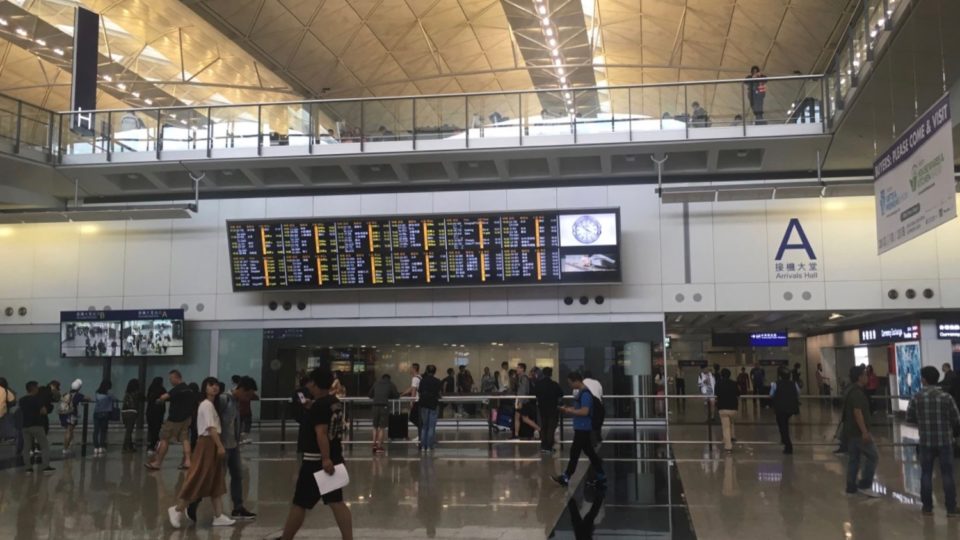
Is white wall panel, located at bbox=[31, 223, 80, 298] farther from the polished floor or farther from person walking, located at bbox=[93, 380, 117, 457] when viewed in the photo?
the polished floor

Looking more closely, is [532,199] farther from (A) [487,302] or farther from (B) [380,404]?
(B) [380,404]

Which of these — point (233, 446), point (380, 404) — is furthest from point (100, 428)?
point (233, 446)

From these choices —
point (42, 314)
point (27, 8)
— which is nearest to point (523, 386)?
point (42, 314)

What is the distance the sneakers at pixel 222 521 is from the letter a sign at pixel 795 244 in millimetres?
15778

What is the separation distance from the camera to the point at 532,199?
2088 cm

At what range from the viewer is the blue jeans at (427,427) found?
50.1 ft

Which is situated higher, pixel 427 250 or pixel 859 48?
pixel 859 48

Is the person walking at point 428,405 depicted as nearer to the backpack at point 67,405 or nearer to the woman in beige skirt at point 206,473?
the woman in beige skirt at point 206,473

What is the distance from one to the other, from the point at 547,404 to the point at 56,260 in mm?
16579

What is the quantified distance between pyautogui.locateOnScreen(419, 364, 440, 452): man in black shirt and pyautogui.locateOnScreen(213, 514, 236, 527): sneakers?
21.9 ft

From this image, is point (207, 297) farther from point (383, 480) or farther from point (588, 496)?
point (588, 496)

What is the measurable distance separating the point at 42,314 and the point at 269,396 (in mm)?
7353

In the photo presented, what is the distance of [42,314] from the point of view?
22.8m

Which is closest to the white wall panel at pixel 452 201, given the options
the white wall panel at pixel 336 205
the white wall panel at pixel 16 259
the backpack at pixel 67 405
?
the white wall panel at pixel 336 205
